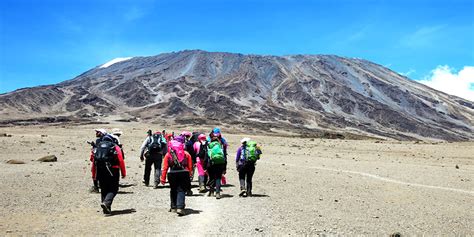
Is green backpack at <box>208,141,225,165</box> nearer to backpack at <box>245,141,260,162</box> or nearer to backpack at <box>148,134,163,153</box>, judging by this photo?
backpack at <box>245,141,260,162</box>

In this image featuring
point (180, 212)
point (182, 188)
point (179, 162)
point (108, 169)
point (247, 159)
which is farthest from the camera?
point (247, 159)

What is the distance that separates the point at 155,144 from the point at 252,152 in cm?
374

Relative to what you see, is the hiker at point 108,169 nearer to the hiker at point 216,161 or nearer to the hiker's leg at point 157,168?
the hiker at point 216,161

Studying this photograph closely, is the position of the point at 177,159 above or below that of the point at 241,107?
below

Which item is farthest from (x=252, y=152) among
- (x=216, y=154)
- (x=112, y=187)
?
(x=112, y=187)

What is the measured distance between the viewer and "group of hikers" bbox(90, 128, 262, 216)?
1081 cm

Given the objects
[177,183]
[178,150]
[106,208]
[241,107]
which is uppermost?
[241,107]

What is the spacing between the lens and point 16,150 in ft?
107

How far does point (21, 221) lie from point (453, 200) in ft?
42.4

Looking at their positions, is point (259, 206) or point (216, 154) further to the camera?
point (216, 154)

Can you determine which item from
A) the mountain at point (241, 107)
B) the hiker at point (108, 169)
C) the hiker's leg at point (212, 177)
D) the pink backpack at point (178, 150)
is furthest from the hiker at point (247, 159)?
the mountain at point (241, 107)

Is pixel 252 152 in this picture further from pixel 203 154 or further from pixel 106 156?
pixel 106 156

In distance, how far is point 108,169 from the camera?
10742 mm

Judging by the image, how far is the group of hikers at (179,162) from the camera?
10.8 meters
